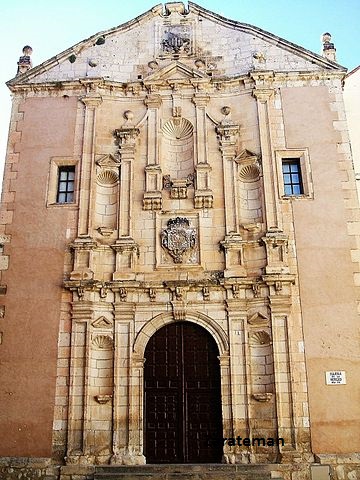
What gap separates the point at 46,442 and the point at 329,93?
1044 centimetres

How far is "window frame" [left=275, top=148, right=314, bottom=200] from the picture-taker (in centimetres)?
1308

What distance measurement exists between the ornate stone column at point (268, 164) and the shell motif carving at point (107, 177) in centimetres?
360

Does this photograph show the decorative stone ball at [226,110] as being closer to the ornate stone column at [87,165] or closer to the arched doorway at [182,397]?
the ornate stone column at [87,165]

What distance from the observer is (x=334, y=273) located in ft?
40.0

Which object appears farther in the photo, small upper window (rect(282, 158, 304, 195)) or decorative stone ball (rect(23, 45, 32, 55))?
decorative stone ball (rect(23, 45, 32, 55))

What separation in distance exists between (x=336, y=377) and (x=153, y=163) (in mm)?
6406

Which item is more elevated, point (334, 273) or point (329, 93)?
point (329, 93)

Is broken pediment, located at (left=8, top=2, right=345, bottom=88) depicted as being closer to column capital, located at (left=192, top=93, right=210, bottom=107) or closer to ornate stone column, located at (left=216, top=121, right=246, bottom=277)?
column capital, located at (left=192, top=93, right=210, bottom=107)

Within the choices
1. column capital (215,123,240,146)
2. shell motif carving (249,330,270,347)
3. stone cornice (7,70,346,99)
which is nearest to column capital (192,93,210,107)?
stone cornice (7,70,346,99)

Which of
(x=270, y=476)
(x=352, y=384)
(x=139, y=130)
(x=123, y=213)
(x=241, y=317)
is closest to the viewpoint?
(x=270, y=476)

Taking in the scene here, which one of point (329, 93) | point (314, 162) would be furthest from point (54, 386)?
point (329, 93)

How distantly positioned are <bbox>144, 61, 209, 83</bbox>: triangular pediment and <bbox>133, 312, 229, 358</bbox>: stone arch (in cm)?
619

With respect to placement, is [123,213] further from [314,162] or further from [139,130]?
[314,162]

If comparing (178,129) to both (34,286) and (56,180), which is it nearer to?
(56,180)
